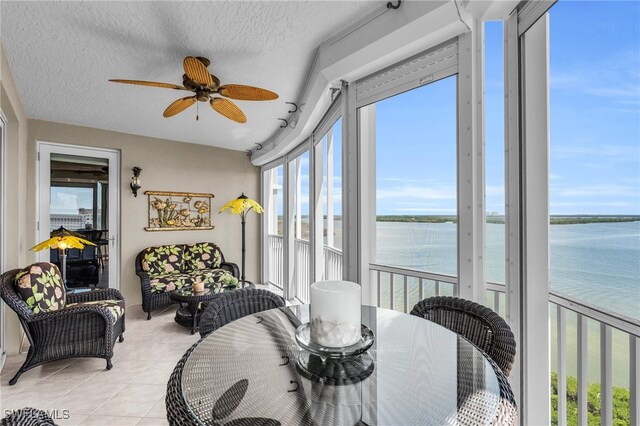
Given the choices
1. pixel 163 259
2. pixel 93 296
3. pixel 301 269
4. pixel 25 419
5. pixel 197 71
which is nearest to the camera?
pixel 25 419

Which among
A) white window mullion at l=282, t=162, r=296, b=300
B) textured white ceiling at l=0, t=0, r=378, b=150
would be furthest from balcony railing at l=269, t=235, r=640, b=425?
white window mullion at l=282, t=162, r=296, b=300

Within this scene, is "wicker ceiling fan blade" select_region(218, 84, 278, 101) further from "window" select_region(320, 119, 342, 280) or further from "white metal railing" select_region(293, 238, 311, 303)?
"white metal railing" select_region(293, 238, 311, 303)

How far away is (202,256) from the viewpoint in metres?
4.85

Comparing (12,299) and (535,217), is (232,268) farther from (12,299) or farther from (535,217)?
(535,217)

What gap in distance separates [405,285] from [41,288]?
308 cm

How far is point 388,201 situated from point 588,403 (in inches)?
64.3

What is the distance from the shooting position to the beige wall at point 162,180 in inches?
155

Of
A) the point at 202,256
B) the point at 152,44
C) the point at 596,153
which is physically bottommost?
the point at 202,256

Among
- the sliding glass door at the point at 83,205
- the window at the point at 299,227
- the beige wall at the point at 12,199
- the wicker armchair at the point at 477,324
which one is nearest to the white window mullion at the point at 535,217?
the wicker armchair at the point at 477,324

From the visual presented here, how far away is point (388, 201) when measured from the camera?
8.12ft

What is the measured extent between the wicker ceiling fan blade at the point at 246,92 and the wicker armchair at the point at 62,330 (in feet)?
7.12

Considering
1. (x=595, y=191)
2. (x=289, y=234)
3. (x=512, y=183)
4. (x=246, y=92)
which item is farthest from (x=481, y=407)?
(x=289, y=234)

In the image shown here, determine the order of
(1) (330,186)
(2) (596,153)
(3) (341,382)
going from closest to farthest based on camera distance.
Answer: (3) (341,382) < (2) (596,153) < (1) (330,186)

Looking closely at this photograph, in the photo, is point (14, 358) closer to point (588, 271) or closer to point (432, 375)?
point (432, 375)
